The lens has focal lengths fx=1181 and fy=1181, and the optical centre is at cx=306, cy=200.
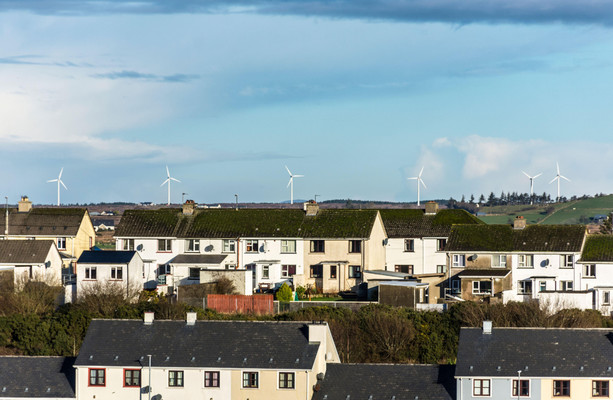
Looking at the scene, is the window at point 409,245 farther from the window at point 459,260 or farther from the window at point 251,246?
the window at point 251,246

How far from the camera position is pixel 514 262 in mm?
83812

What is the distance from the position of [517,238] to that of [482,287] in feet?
19.5

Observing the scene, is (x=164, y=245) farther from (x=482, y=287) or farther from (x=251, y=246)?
(x=482, y=287)

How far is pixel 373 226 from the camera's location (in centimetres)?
8806

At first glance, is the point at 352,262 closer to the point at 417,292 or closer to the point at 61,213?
the point at 417,292

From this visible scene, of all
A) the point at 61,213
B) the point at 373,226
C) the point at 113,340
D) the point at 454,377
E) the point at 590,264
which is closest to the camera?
the point at 454,377

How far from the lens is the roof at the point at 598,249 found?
81.8 metres

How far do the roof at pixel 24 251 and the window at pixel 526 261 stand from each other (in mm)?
34988

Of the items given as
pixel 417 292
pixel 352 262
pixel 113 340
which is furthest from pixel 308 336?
pixel 352 262

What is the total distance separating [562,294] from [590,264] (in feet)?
20.7

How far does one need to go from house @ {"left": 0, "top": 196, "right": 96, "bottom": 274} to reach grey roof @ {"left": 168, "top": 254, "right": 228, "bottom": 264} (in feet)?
43.0

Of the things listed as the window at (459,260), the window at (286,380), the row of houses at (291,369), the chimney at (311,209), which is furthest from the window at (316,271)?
the window at (286,380)

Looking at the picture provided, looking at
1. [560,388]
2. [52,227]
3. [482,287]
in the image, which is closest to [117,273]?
[52,227]

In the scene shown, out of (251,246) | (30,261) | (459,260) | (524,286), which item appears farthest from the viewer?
(30,261)
